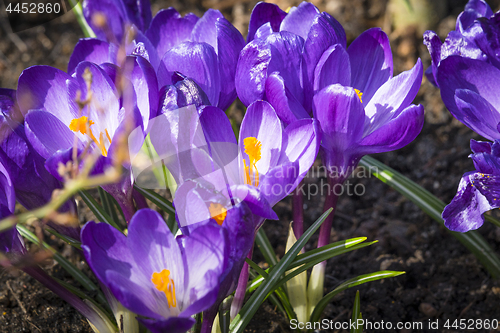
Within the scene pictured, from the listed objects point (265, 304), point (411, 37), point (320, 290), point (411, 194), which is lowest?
point (265, 304)

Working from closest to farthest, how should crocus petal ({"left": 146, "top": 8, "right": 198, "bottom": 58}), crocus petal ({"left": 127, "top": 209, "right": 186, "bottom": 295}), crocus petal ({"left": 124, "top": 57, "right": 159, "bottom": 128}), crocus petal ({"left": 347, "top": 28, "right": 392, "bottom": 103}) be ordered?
crocus petal ({"left": 127, "top": 209, "right": 186, "bottom": 295}), crocus petal ({"left": 124, "top": 57, "right": 159, "bottom": 128}), crocus petal ({"left": 347, "top": 28, "right": 392, "bottom": 103}), crocus petal ({"left": 146, "top": 8, "right": 198, "bottom": 58})

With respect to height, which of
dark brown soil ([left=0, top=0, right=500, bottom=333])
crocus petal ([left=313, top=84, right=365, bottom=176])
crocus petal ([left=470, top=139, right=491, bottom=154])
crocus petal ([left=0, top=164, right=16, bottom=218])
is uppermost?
crocus petal ([left=313, top=84, right=365, bottom=176])

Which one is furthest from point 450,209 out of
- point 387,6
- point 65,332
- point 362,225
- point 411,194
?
point 387,6

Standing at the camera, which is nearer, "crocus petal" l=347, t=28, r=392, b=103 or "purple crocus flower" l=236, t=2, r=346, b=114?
"purple crocus flower" l=236, t=2, r=346, b=114

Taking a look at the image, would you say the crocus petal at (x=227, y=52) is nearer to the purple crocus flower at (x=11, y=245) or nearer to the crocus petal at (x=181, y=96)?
the crocus petal at (x=181, y=96)

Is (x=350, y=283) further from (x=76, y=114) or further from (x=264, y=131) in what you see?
(x=76, y=114)

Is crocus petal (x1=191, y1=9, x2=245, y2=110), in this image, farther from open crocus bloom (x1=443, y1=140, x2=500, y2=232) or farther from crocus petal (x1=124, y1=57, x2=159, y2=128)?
open crocus bloom (x1=443, y1=140, x2=500, y2=232)

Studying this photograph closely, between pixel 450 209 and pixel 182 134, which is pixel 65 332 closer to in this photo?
pixel 182 134

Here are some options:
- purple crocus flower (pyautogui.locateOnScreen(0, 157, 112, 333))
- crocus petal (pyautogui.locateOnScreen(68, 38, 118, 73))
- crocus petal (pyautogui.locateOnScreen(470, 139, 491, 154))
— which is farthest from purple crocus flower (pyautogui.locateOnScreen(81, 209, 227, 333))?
crocus petal (pyautogui.locateOnScreen(470, 139, 491, 154))
